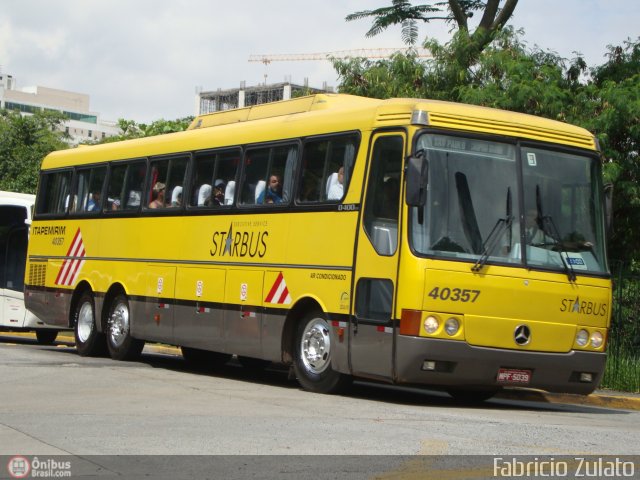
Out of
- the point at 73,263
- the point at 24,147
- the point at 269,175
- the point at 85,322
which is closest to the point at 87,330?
the point at 85,322

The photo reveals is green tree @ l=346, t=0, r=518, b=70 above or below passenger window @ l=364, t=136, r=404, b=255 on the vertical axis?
above

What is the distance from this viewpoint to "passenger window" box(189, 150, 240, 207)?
17425 millimetres

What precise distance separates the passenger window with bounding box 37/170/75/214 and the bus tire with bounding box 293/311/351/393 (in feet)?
27.3

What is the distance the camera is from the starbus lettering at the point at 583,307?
14109 mm

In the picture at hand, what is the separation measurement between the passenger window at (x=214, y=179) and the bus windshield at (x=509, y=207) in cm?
440

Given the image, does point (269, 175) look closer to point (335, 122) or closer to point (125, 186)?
point (335, 122)

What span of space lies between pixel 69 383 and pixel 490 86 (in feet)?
35.7

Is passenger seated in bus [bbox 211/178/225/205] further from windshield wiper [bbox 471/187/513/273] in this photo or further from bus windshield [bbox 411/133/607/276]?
windshield wiper [bbox 471/187/513/273]

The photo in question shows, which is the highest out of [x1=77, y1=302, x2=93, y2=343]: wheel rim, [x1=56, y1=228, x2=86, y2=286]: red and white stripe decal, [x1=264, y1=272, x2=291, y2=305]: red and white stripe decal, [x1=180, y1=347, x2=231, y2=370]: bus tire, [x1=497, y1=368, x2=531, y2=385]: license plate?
[x1=56, y1=228, x2=86, y2=286]: red and white stripe decal

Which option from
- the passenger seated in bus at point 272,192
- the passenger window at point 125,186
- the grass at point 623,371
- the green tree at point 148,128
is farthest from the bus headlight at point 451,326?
the green tree at point 148,128

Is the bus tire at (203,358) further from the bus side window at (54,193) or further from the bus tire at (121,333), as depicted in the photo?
the bus side window at (54,193)

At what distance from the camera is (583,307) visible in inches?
562

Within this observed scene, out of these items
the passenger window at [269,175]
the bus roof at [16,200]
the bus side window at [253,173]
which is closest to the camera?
the passenger window at [269,175]

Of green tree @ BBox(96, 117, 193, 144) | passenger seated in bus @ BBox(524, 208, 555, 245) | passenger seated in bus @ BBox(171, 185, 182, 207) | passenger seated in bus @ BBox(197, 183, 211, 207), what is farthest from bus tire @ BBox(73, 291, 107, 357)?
green tree @ BBox(96, 117, 193, 144)
